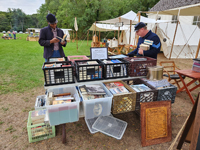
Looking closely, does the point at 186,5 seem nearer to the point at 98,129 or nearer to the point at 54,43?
the point at 54,43

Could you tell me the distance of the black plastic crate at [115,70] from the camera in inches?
97.3

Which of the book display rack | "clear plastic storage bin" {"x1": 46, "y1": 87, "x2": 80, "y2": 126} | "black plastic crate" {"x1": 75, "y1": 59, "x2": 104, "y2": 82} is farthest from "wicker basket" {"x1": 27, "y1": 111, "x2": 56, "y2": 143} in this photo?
"black plastic crate" {"x1": 75, "y1": 59, "x2": 104, "y2": 82}

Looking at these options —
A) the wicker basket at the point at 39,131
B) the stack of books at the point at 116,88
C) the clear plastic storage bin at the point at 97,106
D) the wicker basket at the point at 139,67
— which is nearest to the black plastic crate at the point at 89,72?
the stack of books at the point at 116,88

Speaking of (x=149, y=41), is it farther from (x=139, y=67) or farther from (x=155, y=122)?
(x=155, y=122)

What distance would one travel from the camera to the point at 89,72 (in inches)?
94.0

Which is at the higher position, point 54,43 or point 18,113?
point 54,43

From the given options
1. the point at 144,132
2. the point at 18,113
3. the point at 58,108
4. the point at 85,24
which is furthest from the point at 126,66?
the point at 85,24

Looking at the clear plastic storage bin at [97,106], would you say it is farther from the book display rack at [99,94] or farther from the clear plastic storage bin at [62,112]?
the clear plastic storage bin at [62,112]

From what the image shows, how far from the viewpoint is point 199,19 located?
38.8ft

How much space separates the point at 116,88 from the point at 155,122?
3.11 feet

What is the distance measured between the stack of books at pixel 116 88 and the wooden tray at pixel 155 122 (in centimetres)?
39

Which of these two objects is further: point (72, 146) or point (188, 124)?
point (72, 146)

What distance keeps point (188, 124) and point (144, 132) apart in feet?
2.37

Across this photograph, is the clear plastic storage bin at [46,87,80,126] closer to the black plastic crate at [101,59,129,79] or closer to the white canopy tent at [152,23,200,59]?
the black plastic crate at [101,59,129,79]
